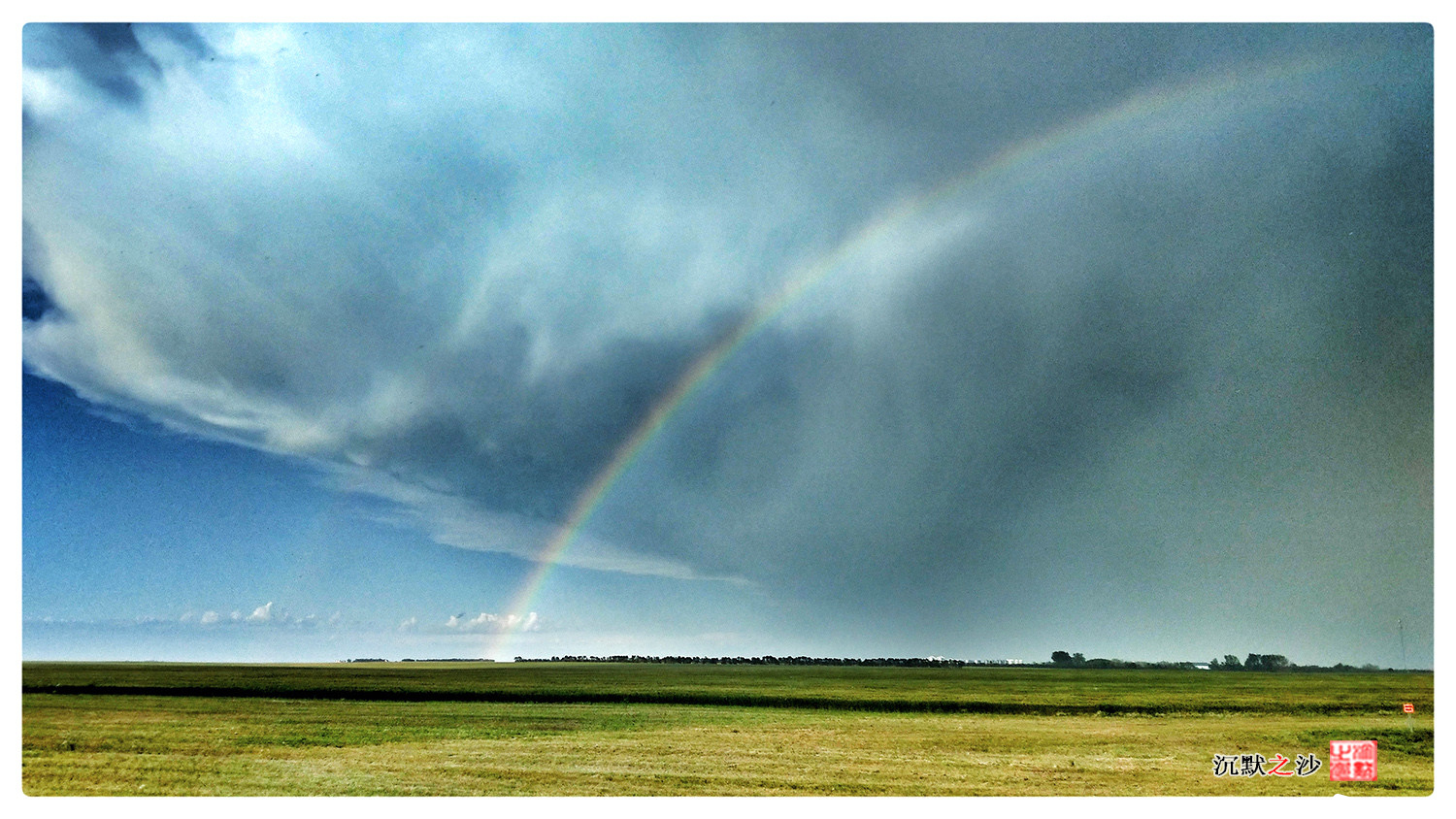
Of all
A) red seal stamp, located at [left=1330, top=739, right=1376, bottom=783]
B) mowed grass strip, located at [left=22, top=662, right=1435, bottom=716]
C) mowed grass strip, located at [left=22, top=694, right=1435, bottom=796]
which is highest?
red seal stamp, located at [left=1330, top=739, right=1376, bottom=783]

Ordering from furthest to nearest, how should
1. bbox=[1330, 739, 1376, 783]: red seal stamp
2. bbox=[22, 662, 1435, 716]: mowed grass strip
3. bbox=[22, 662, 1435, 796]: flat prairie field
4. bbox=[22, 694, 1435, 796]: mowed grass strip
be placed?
bbox=[22, 662, 1435, 716]: mowed grass strip < bbox=[1330, 739, 1376, 783]: red seal stamp < bbox=[22, 662, 1435, 796]: flat prairie field < bbox=[22, 694, 1435, 796]: mowed grass strip

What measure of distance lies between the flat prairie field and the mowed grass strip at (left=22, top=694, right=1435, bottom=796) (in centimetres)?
8

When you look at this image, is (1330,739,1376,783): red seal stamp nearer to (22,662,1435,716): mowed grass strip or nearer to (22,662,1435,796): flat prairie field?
(22,662,1435,796): flat prairie field

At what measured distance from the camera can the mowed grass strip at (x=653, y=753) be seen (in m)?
20.2

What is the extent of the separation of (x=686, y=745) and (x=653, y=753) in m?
1.46

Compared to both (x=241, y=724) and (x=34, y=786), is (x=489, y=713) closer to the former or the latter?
(x=241, y=724)

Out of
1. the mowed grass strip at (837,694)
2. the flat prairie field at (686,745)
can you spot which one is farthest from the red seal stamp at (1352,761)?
the mowed grass strip at (837,694)

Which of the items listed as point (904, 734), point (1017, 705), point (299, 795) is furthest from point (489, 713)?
point (1017, 705)

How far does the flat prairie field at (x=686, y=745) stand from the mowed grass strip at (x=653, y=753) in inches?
3.2

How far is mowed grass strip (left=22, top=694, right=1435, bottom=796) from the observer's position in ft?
66.4

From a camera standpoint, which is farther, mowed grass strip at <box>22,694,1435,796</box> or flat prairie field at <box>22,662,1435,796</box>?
flat prairie field at <box>22,662,1435,796</box>

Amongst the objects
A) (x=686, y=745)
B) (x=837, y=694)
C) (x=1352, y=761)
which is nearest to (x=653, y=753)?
(x=686, y=745)

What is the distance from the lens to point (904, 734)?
90.1ft

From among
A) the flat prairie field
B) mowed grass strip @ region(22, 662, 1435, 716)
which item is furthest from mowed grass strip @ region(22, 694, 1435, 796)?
mowed grass strip @ region(22, 662, 1435, 716)
